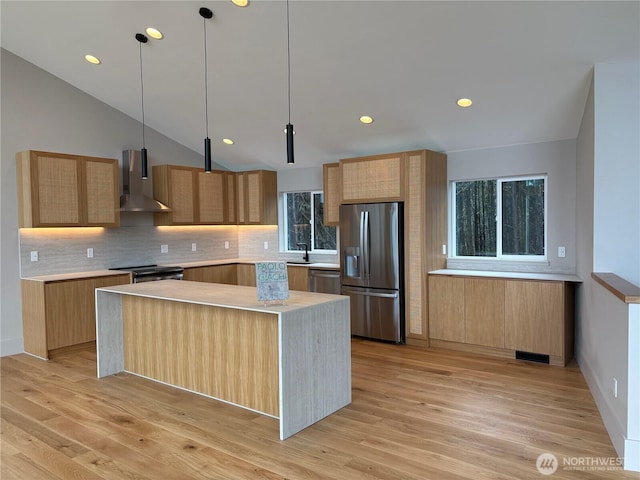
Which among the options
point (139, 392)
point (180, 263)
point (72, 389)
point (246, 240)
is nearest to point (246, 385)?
point (139, 392)

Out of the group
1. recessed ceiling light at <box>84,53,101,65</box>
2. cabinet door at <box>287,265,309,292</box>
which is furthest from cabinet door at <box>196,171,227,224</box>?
recessed ceiling light at <box>84,53,101,65</box>

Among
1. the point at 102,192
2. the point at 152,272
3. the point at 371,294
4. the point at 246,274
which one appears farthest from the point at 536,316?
the point at 102,192

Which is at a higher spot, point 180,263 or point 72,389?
point 180,263

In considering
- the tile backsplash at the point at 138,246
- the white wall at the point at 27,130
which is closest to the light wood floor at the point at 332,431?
the white wall at the point at 27,130

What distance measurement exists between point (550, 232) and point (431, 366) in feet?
6.60

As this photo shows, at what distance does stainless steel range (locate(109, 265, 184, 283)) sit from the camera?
5.81m

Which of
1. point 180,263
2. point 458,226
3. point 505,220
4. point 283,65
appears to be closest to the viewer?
point 283,65

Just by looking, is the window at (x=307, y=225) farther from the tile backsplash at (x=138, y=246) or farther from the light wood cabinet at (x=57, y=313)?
the light wood cabinet at (x=57, y=313)

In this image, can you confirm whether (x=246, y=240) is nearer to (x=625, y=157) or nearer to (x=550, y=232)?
(x=550, y=232)

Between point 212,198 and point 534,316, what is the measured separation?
4.84 metres

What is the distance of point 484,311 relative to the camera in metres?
4.97

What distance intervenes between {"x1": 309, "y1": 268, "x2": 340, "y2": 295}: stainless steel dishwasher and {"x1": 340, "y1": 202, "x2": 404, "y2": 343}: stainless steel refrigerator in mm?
213

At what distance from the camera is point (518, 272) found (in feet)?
17.2

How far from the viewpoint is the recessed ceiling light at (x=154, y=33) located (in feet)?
14.2
